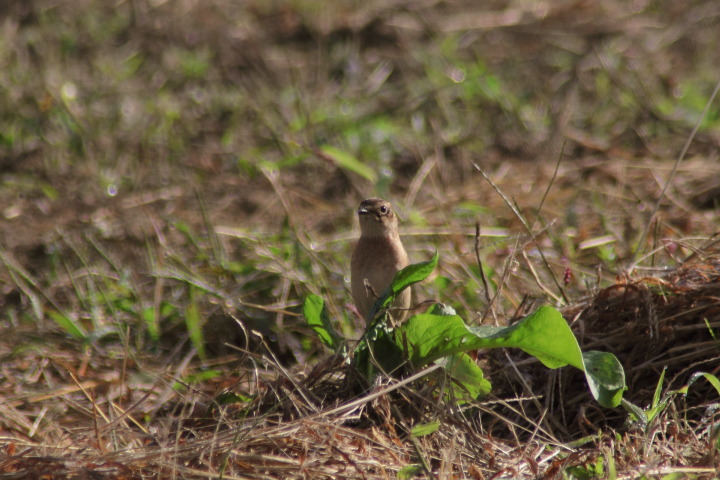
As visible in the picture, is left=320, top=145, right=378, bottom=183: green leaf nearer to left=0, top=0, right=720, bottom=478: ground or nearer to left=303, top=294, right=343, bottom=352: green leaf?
left=0, top=0, right=720, bottom=478: ground

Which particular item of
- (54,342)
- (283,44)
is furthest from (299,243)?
(283,44)

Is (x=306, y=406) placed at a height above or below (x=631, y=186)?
above

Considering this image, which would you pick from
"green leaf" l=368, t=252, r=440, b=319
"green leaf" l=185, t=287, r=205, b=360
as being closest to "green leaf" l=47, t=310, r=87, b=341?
"green leaf" l=185, t=287, r=205, b=360

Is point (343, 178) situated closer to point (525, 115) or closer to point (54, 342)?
point (525, 115)

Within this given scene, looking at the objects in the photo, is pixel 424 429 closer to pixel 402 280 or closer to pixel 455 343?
pixel 455 343

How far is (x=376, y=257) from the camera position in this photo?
153 inches

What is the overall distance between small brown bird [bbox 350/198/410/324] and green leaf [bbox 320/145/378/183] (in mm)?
1905

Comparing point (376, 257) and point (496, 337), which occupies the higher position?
point (496, 337)

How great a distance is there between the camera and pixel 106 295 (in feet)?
15.8

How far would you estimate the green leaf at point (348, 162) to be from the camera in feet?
19.5

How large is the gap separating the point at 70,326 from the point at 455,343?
2310 mm

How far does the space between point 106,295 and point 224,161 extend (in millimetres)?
1990

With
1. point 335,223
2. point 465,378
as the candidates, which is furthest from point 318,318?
point 335,223

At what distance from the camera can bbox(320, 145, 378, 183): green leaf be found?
5.95 m
